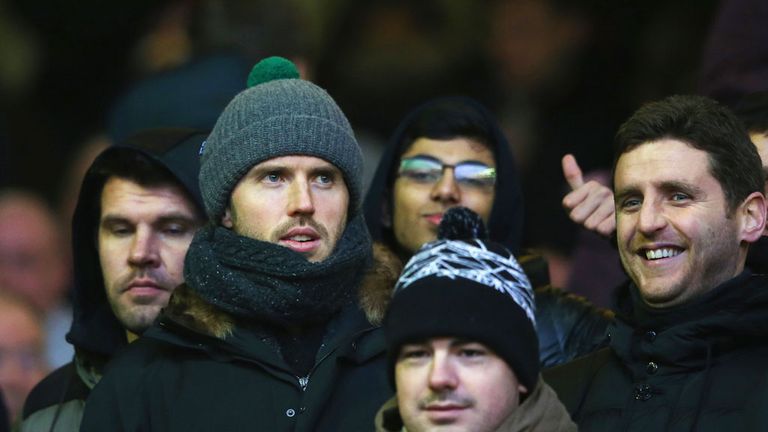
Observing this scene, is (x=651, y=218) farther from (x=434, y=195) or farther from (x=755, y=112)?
(x=434, y=195)

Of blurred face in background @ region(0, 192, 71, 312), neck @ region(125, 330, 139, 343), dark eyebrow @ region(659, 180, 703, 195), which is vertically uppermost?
blurred face in background @ region(0, 192, 71, 312)

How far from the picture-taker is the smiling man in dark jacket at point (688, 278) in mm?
5578

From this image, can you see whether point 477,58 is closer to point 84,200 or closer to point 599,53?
point 599,53

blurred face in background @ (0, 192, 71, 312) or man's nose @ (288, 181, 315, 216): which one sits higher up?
blurred face in background @ (0, 192, 71, 312)

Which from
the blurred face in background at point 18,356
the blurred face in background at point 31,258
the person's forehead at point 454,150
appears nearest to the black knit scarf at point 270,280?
the person's forehead at point 454,150

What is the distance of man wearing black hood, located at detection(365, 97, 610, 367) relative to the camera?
23.0 ft

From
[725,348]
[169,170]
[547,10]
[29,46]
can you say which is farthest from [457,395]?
[29,46]

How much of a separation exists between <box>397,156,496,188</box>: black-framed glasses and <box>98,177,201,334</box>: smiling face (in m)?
0.88

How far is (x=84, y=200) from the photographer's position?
22.6 ft

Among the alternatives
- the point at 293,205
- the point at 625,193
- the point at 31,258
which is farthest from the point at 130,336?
the point at 31,258

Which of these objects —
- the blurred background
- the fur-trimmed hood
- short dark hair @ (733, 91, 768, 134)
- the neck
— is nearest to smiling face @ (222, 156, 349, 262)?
the fur-trimmed hood

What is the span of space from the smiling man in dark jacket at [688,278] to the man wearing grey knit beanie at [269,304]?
81 centimetres

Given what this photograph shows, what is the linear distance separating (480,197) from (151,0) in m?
3.40

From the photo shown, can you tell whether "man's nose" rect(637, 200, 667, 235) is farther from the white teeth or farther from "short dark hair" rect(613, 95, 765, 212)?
"short dark hair" rect(613, 95, 765, 212)
